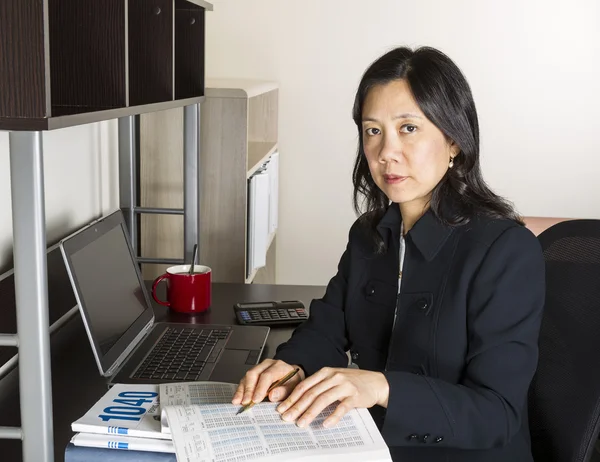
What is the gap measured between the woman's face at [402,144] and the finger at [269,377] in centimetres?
37

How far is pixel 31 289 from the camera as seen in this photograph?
39.1 inches

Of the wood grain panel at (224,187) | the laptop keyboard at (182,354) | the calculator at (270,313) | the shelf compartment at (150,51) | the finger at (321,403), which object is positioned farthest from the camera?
the wood grain panel at (224,187)

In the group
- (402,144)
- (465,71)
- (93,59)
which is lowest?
(402,144)

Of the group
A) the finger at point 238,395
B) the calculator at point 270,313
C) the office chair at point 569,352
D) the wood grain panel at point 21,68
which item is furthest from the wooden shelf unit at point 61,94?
the office chair at point 569,352

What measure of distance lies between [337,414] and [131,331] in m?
0.68

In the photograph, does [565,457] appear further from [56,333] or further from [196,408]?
[56,333]

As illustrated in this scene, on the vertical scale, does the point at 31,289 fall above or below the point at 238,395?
above

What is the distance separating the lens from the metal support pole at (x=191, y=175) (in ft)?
7.10

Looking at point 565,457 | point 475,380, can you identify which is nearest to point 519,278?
point 475,380

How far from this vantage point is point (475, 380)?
1233 mm

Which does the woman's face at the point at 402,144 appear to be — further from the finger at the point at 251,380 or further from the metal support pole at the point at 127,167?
the metal support pole at the point at 127,167

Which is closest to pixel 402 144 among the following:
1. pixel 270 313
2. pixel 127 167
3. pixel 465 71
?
pixel 270 313

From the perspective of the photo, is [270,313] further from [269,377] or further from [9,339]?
[9,339]

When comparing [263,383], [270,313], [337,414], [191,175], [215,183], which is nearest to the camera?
[337,414]
